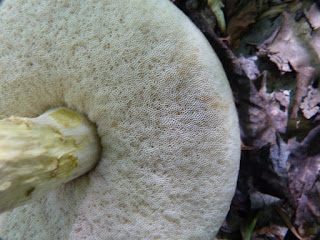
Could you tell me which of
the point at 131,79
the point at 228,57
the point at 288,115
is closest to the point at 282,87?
the point at 288,115

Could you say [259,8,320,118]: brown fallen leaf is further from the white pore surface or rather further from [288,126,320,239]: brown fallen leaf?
the white pore surface

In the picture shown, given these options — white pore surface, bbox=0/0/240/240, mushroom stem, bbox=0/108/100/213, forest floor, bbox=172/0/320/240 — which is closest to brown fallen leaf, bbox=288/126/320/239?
forest floor, bbox=172/0/320/240

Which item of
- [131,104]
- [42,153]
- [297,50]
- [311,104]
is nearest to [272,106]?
[311,104]

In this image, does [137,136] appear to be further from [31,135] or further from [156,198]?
[31,135]

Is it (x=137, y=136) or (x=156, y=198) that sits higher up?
(x=137, y=136)

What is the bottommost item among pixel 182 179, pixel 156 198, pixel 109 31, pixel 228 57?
pixel 156 198
